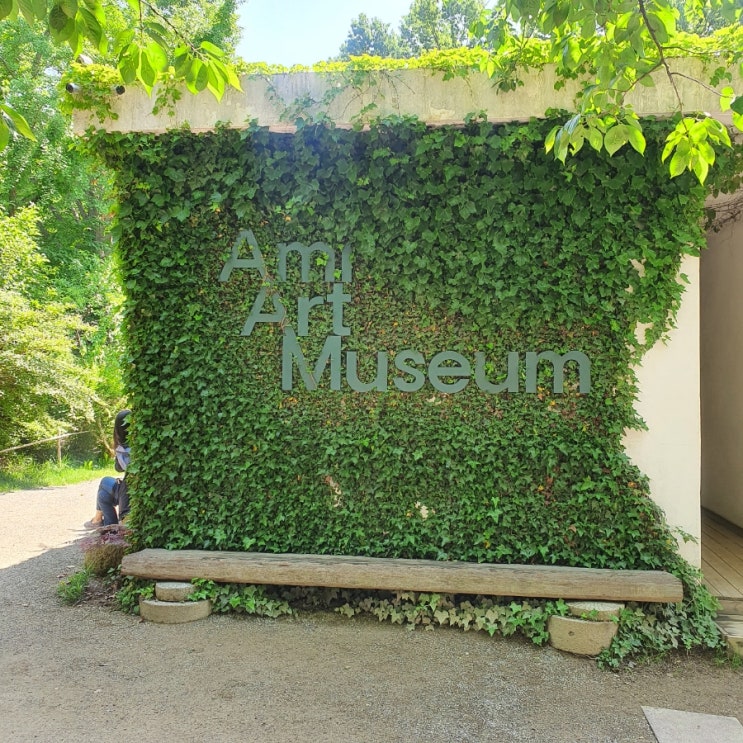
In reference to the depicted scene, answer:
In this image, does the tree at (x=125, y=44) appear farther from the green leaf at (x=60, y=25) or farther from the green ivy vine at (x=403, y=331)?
the green ivy vine at (x=403, y=331)

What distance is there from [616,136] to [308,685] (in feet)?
11.8

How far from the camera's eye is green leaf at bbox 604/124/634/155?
9.77 feet

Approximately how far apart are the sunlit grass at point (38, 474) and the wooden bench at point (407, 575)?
22.3 feet

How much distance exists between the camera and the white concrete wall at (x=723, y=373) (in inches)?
247

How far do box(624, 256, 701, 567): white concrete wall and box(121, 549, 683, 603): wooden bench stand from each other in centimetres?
59

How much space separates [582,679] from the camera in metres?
3.60

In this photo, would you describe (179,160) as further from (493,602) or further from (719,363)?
(719,363)

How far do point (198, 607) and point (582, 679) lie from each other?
8.89ft

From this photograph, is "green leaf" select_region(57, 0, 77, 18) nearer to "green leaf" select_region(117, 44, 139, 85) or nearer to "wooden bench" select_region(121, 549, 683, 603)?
"green leaf" select_region(117, 44, 139, 85)

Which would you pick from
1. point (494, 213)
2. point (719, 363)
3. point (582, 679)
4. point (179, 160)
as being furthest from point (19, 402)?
point (719, 363)

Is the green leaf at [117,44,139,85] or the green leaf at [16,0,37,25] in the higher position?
the green leaf at [117,44,139,85]

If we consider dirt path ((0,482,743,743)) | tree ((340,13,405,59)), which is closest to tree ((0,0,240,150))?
dirt path ((0,482,743,743))

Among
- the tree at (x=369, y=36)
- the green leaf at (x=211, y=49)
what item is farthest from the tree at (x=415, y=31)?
the green leaf at (x=211, y=49)

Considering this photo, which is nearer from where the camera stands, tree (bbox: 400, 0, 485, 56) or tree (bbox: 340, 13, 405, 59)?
tree (bbox: 400, 0, 485, 56)
